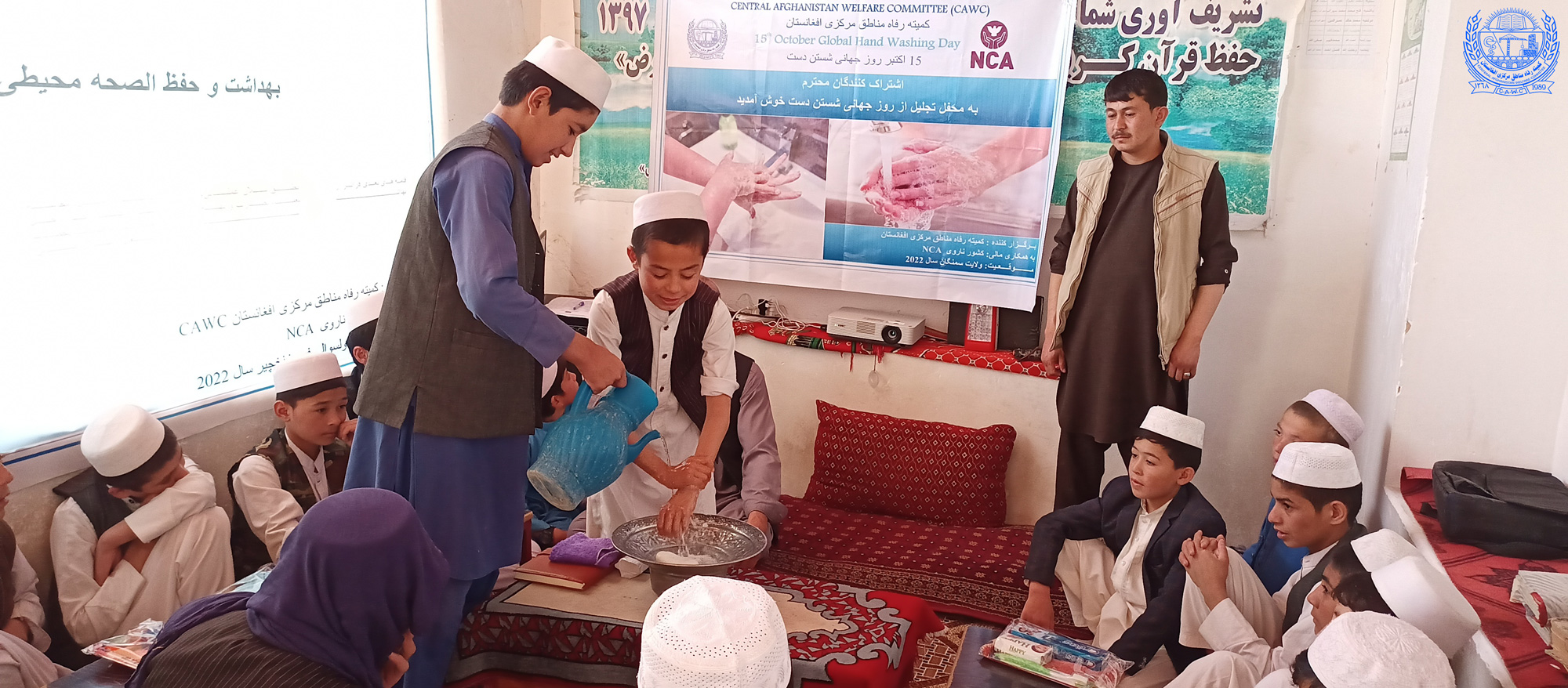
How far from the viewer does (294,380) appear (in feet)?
9.39

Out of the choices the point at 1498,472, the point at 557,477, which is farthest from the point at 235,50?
the point at 1498,472

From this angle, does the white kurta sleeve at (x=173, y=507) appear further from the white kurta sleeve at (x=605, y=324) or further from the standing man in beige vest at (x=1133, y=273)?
the standing man in beige vest at (x=1133, y=273)

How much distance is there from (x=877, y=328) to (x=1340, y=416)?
1.60m

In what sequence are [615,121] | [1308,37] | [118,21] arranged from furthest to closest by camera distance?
[615,121] < [1308,37] < [118,21]

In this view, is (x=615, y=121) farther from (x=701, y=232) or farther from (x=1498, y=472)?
(x=1498, y=472)

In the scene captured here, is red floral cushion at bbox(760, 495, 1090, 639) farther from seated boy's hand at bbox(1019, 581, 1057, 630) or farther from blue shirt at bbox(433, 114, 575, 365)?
blue shirt at bbox(433, 114, 575, 365)

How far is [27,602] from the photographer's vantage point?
2.42 metres

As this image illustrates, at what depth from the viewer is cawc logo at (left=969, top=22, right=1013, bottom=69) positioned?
3697 millimetres

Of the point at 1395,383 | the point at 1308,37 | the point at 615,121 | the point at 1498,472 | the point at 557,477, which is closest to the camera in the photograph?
the point at 557,477

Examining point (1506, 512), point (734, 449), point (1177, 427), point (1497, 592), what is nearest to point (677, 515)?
point (734, 449)

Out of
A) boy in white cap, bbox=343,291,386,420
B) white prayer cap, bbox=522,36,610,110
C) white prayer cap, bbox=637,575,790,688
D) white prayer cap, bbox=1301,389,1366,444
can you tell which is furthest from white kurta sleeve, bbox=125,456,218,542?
white prayer cap, bbox=1301,389,1366,444

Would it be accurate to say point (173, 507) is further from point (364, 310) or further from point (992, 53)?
point (992, 53)

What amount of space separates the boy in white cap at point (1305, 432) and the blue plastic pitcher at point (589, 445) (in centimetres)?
159

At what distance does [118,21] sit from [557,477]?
183cm
